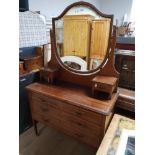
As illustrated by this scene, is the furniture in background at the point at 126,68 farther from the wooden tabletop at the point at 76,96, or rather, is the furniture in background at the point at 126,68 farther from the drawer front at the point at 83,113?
the drawer front at the point at 83,113

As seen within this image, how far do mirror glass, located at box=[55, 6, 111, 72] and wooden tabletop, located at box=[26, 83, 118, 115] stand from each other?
0.69 feet

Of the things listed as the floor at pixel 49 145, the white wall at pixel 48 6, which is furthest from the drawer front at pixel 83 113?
the white wall at pixel 48 6

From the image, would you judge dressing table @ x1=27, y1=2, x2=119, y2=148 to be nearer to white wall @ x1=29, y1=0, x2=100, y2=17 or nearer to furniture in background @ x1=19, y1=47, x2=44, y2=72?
A: furniture in background @ x1=19, y1=47, x2=44, y2=72

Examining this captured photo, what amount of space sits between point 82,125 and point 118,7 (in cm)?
320

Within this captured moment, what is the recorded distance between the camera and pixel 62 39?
142 cm

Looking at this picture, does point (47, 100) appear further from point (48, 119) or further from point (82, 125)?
point (82, 125)

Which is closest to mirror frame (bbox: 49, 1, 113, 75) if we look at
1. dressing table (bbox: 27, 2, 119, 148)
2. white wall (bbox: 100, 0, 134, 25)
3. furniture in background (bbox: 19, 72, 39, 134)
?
dressing table (bbox: 27, 2, 119, 148)

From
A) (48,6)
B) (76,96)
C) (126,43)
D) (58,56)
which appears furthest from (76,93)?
(48,6)

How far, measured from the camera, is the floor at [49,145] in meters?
1.45

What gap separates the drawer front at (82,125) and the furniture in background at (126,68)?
56cm

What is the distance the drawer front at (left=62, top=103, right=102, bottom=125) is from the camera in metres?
1.08
